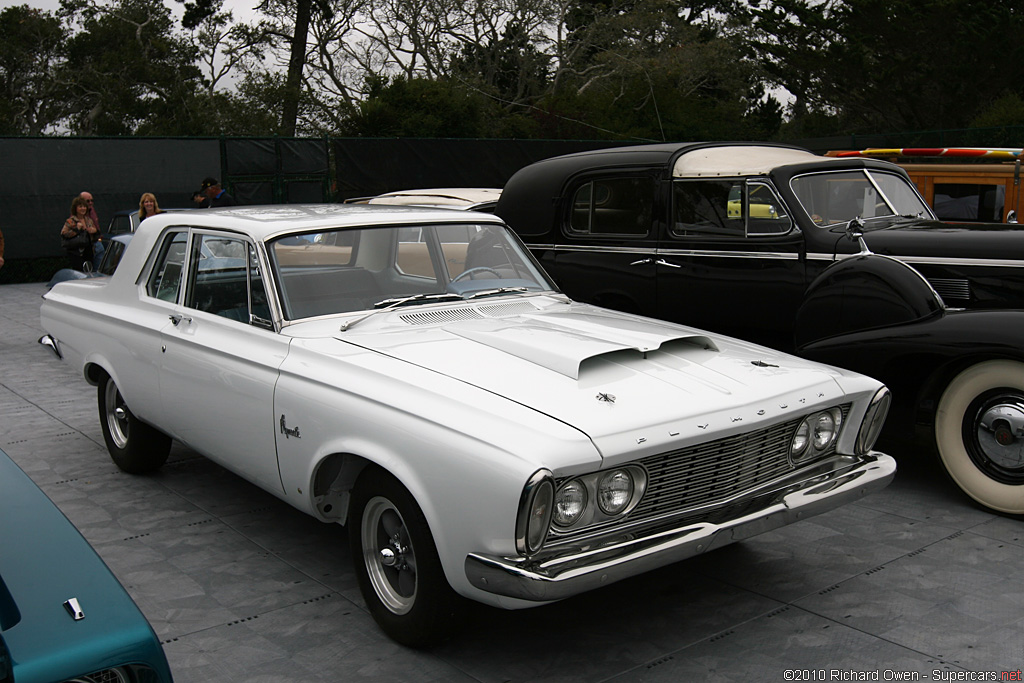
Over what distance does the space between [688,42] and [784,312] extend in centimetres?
3183

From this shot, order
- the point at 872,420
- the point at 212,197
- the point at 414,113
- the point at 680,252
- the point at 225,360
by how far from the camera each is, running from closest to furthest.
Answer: the point at 872,420, the point at 225,360, the point at 680,252, the point at 212,197, the point at 414,113

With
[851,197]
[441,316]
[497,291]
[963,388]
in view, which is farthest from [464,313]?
[851,197]

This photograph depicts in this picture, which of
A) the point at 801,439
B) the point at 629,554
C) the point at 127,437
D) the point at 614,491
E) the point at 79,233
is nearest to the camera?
the point at 629,554

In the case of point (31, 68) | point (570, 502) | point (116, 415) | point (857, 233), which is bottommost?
point (116, 415)

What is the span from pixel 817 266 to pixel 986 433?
1939mm

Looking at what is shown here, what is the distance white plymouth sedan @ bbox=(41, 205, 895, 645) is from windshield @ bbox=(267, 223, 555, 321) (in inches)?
0.4

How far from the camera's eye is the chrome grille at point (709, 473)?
3186 millimetres

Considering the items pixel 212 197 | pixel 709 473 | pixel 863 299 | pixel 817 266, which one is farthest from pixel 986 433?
pixel 212 197

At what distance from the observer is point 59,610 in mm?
2082

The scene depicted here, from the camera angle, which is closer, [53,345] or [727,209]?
[53,345]

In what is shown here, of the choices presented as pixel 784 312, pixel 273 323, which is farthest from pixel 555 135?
pixel 273 323

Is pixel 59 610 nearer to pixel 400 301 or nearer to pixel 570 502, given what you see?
pixel 570 502

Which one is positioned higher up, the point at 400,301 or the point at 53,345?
the point at 400,301

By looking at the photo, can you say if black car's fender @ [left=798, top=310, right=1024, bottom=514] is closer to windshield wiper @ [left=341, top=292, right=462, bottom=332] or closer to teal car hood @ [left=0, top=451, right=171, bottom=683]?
windshield wiper @ [left=341, top=292, right=462, bottom=332]
